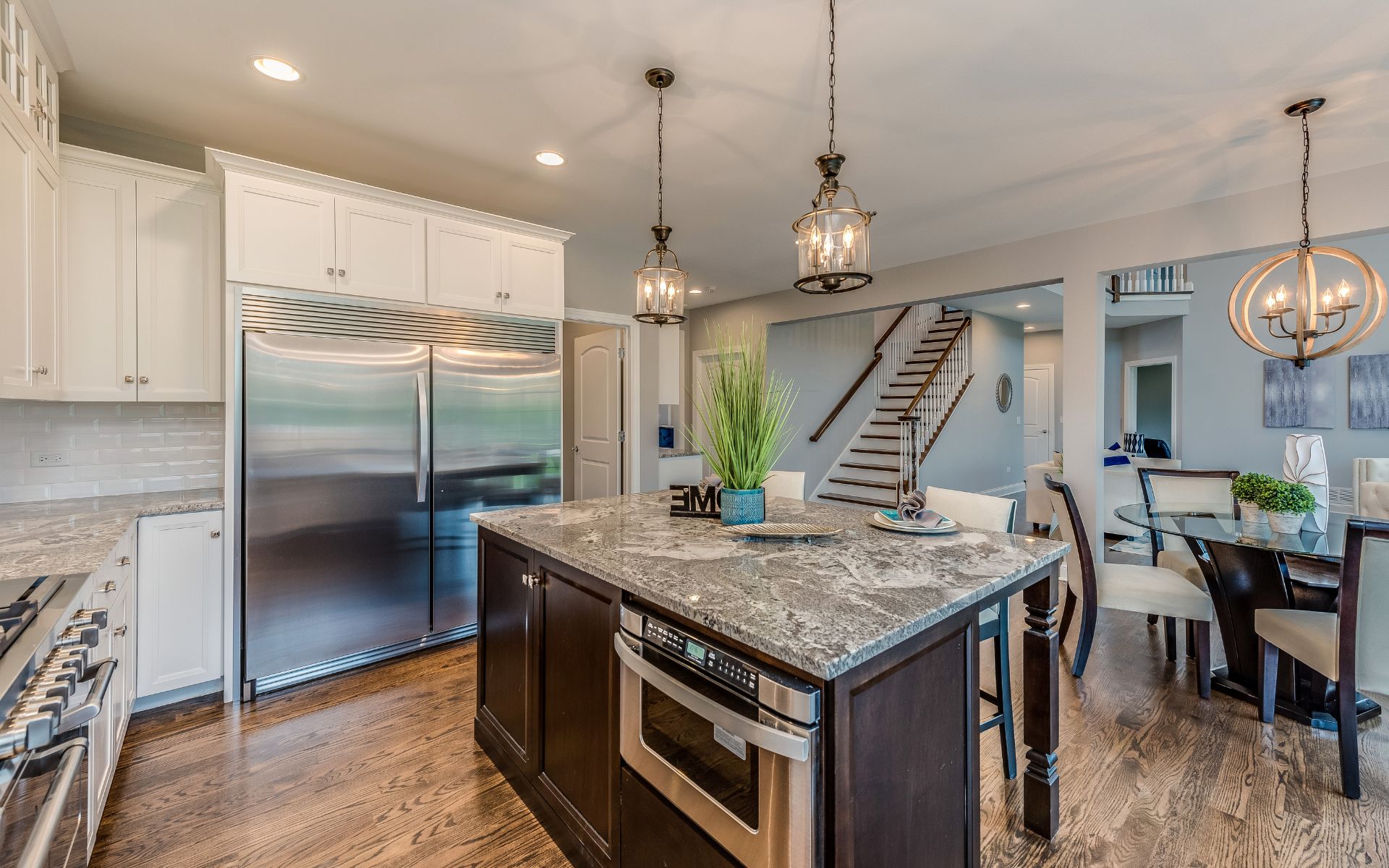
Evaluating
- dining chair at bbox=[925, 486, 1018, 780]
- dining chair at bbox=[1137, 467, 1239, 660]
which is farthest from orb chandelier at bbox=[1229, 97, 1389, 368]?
dining chair at bbox=[925, 486, 1018, 780]

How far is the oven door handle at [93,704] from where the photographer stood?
41.3 inches

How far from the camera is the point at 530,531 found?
6.35ft

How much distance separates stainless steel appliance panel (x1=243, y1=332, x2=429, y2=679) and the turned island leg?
2767 mm

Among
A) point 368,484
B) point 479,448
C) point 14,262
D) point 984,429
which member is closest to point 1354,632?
point 479,448

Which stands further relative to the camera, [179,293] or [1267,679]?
[179,293]

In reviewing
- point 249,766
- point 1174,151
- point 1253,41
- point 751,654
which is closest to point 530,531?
point 751,654

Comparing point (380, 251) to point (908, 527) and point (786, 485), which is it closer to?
point (786, 485)

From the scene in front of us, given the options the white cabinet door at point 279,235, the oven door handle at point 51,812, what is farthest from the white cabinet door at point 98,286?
the oven door handle at point 51,812

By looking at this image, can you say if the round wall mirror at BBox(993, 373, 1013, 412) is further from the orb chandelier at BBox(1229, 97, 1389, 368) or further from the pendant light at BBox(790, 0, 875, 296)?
the pendant light at BBox(790, 0, 875, 296)

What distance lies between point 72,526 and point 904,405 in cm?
776

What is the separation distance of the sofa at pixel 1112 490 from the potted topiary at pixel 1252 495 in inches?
106

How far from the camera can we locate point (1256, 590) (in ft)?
8.55

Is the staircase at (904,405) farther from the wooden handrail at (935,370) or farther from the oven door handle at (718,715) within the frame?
the oven door handle at (718,715)

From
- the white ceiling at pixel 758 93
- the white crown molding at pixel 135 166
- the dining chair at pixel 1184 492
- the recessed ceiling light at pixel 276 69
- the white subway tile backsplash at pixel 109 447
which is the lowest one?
the dining chair at pixel 1184 492
